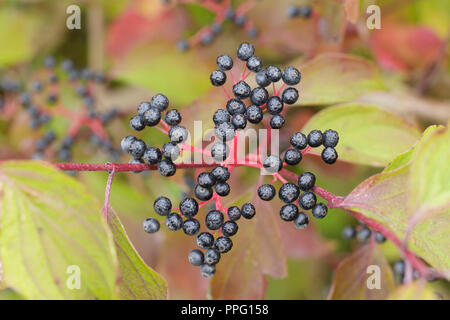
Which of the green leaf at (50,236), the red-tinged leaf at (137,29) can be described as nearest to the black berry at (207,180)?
the green leaf at (50,236)

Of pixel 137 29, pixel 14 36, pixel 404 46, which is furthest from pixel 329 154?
pixel 14 36

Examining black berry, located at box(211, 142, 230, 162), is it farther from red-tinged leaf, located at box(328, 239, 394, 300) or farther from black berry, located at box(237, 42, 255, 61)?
red-tinged leaf, located at box(328, 239, 394, 300)

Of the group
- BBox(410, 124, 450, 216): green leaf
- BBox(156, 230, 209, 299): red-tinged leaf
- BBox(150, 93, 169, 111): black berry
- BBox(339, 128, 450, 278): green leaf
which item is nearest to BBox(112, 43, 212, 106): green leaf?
BBox(156, 230, 209, 299): red-tinged leaf

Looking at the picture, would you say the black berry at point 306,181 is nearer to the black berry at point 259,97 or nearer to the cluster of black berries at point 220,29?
the black berry at point 259,97

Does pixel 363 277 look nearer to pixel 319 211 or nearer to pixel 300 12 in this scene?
pixel 319 211

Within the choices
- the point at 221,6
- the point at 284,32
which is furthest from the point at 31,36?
the point at 284,32
